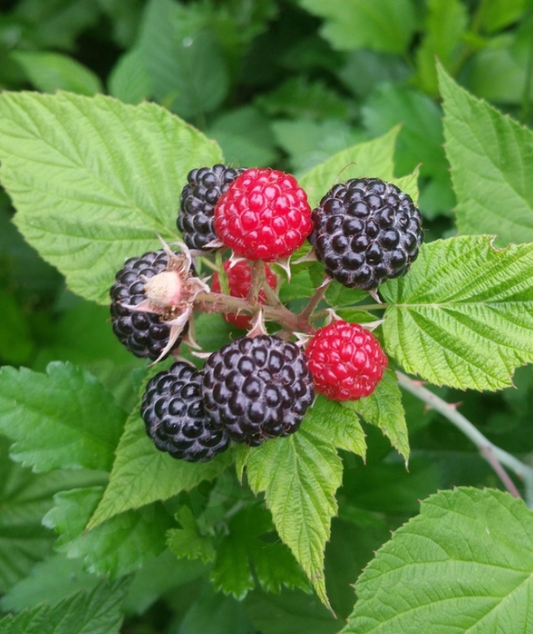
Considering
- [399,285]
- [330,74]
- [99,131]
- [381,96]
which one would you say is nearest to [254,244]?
[399,285]

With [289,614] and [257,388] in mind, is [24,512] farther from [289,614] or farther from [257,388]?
[257,388]

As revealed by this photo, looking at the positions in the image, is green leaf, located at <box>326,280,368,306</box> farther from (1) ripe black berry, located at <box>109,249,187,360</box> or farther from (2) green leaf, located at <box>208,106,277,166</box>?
(2) green leaf, located at <box>208,106,277,166</box>

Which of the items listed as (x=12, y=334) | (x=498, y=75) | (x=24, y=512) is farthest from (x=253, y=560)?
(x=498, y=75)

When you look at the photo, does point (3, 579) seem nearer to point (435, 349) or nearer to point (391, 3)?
point (435, 349)

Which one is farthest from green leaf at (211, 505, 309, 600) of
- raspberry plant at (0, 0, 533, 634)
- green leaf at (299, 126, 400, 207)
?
green leaf at (299, 126, 400, 207)

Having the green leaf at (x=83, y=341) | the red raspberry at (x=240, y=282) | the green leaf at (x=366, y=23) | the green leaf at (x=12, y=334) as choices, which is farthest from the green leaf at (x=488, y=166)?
the green leaf at (x=12, y=334)

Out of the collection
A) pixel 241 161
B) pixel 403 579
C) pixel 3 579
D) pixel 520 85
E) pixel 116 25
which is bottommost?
pixel 3 579
